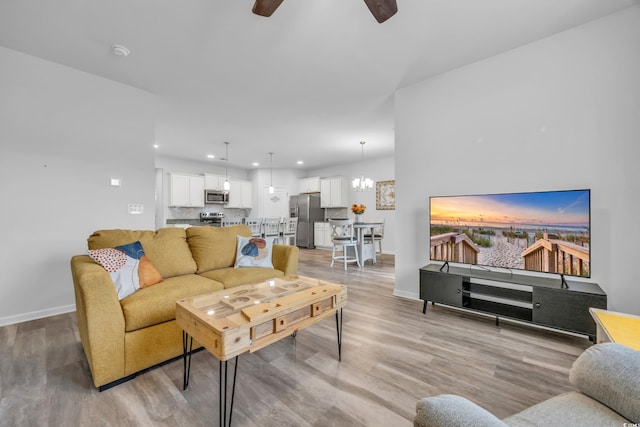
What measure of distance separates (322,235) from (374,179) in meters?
2.31

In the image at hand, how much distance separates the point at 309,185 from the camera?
27.2ft

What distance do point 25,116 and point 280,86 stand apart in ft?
8.84

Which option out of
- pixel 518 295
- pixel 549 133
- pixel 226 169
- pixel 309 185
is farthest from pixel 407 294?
pixel 226 169

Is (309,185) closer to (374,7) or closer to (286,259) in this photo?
(286,259)

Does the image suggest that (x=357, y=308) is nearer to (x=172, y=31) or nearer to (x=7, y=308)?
(x=172, y=31)

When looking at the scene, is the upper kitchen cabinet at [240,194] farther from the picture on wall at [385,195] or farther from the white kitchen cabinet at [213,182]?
the picture on wall at [385,195]

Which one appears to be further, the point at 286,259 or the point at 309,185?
the point at 309,185

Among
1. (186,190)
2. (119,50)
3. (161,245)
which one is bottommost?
(161,245)

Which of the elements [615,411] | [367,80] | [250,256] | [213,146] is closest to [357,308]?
[250,256]

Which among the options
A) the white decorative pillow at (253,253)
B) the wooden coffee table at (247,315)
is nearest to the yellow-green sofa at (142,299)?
the white decorative pillow at (253,253)

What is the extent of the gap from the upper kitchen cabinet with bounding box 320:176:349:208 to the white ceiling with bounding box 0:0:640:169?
3.60m

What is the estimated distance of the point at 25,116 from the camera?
263 cm

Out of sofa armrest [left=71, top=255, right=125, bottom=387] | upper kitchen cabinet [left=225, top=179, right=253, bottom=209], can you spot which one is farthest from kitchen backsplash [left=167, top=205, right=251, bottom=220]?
sofa armrest [left=71, top=255, right=125, bottom=387]

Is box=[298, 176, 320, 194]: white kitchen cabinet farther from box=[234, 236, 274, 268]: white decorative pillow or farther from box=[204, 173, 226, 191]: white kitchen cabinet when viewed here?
box=[234, 236, 274, 268]: white decorative pillow
